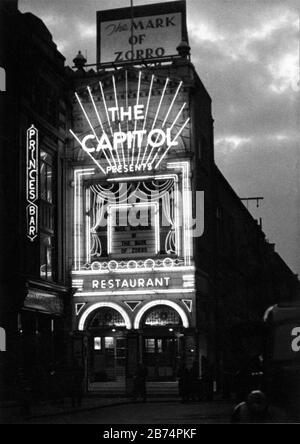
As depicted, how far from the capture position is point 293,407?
1421cm

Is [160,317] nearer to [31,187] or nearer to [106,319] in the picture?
[106,319]

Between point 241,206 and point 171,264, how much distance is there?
20904mm

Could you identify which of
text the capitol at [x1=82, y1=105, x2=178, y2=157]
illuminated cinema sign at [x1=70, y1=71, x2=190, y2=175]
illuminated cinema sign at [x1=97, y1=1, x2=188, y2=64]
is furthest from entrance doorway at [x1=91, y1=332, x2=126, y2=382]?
illuminated cinema sign at [x1=97, y1=1, x2=188, y2=64]

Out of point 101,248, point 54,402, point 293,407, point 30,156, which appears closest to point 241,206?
point 101,248

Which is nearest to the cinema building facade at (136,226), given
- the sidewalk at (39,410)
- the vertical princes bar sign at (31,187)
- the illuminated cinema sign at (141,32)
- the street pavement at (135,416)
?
the illuminated cinema sign at (141,32)

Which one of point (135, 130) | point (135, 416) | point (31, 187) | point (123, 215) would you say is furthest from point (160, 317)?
point (135, 416)

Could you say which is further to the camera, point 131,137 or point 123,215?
point 131,137

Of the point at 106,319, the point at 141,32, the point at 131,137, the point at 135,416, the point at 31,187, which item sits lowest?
the point at 135,416

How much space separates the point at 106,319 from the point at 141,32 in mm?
14026

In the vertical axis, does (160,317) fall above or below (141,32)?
below

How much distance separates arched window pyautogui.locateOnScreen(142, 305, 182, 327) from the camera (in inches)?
1603

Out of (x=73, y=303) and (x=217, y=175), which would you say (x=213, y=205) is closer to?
(x=217, y=175)

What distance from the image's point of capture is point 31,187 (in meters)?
35.0

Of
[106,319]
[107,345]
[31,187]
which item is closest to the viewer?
[31,187]
